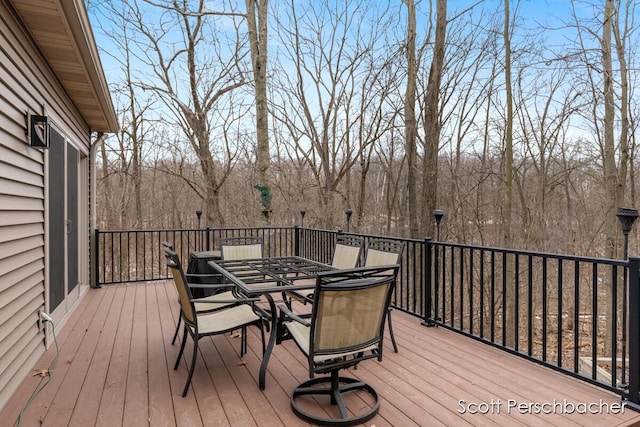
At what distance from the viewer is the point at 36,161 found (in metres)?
3.08

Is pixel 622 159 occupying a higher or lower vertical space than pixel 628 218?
higher

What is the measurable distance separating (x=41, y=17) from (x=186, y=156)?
949cm

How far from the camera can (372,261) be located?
3.63 meters

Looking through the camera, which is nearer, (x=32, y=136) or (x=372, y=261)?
(x=32, y=136)

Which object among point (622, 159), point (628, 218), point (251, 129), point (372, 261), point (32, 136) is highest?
point (251, 129)

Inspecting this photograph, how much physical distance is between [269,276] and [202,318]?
0.72 meters

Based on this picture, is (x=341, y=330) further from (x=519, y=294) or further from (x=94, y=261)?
(x=519, y=294)

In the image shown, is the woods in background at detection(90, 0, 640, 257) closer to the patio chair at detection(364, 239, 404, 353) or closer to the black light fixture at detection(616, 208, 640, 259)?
the patio chair at detection(364, 239, 404, 353)

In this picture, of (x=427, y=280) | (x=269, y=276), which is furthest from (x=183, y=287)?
(x=427, y=280)

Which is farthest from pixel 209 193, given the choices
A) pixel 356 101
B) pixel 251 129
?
pixel 356 101

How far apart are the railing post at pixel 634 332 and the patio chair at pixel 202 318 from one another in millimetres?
2280

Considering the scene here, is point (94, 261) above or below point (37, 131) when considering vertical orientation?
below

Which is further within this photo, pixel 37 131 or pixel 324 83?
pixel 324 83

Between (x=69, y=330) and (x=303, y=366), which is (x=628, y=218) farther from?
(x=69, y=330)
